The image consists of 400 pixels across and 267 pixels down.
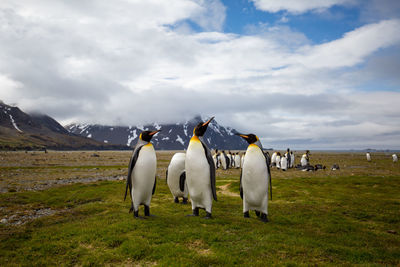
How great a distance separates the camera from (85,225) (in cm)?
724

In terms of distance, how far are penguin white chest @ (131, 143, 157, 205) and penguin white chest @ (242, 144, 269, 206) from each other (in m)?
3.14

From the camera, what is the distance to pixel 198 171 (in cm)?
797

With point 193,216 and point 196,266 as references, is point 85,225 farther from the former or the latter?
point 196,266

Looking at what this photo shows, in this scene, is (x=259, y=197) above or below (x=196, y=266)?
above

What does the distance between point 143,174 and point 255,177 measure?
12.0ft

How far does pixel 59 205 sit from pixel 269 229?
9795 mm

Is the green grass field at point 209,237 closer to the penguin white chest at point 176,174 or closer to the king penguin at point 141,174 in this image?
the penguin white chest at point 176,174

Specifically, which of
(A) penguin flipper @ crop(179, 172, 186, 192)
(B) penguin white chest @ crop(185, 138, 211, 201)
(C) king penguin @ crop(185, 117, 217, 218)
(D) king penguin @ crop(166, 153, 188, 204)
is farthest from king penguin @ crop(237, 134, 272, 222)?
(D) king penguin @ crop(166, 153, 188, 204)

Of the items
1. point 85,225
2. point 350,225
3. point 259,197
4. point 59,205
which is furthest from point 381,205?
point 59,205

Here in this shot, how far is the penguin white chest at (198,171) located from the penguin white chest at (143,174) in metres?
1.24

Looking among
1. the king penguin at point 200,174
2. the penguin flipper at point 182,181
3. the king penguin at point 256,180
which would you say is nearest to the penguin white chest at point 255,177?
the king penguin at point 256,180

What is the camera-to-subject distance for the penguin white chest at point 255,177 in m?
7.91

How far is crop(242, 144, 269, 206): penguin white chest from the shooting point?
7914 mm

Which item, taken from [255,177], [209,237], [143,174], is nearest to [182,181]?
[143,174]
